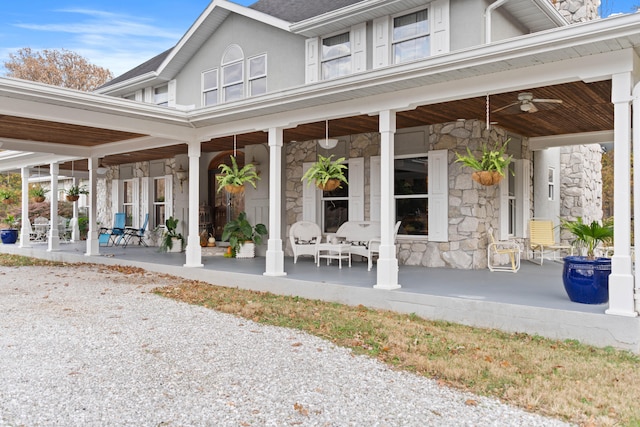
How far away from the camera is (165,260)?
375 inches

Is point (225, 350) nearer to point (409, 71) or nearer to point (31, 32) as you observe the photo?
point (409, 71)

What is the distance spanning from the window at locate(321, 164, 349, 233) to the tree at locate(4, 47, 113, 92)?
18.3m

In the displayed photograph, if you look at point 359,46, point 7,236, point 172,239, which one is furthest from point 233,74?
point 7,236

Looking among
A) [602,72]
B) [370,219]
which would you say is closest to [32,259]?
[370,219]

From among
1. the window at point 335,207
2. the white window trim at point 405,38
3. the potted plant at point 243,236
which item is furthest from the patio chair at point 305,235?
the white window trim at point 405,38

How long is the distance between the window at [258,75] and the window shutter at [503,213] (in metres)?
5.19

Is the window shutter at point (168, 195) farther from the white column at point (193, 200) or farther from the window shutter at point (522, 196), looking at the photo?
the window shutter at point (522, 196)

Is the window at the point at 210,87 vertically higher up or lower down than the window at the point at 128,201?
higher up

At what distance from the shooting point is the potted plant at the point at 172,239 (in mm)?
11312

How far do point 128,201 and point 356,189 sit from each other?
27.1ft

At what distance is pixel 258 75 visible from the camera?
10273 mm

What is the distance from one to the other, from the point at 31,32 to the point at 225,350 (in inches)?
1092

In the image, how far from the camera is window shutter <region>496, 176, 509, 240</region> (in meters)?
8.11

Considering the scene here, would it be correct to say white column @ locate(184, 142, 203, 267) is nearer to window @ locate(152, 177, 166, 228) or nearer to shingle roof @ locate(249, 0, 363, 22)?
shingle roof @ locate(249, 0, 363, 22)
